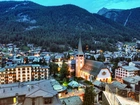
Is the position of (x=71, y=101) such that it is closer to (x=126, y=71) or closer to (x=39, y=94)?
(x=39, y=94)

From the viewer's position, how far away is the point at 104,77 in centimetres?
4094

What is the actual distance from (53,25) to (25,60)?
12141 centimetres

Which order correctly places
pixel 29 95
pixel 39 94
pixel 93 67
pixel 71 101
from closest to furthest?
pixel 29 95, pixel 39 94, pixel 71 101, pixel 93 67

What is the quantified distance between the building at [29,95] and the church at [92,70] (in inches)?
809

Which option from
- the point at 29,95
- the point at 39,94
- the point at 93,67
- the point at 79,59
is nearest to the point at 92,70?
the point at 93,67

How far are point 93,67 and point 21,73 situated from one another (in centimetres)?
1957

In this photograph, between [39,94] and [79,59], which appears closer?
[39,94]

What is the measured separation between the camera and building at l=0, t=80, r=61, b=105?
16328 millimetres

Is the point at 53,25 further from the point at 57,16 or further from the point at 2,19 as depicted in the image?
the point at 2,19

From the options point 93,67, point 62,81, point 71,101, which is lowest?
point 62,81

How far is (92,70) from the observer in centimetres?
4266

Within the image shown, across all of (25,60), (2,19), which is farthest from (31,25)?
(25,60)

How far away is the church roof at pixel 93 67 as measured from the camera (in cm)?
4087

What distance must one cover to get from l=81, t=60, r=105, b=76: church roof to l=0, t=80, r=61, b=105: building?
68.1ft
